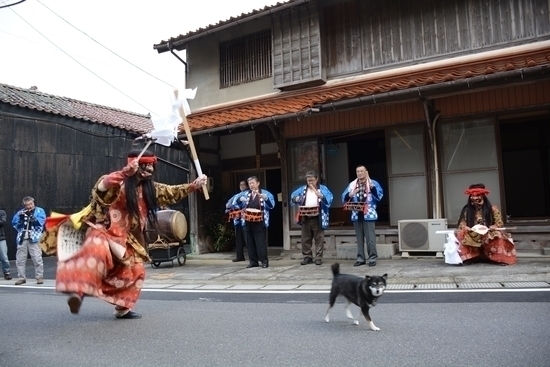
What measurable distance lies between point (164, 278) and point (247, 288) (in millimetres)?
2463

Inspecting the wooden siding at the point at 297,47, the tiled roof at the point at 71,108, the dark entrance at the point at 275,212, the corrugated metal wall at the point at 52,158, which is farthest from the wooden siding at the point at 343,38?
the tiled roof at the point at 71,108

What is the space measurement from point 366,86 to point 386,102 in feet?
3.74

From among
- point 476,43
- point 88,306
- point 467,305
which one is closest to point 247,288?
point 88,306

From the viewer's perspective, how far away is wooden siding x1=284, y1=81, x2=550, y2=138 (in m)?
9.10

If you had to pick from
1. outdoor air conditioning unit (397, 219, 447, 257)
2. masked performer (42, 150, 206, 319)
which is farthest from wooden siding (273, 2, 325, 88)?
masked performer (42, 150, 206, 319)

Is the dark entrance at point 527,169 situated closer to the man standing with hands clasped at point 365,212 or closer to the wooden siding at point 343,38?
the wooden siding at point 343,38

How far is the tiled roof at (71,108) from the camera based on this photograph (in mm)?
15250

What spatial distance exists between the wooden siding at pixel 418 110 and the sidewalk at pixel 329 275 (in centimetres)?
290

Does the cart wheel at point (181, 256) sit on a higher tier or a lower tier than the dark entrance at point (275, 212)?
lower

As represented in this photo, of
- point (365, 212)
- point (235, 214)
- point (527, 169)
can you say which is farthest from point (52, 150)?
point (527, 169)

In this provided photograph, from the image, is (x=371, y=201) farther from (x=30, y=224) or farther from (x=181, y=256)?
(x=30, y=224)

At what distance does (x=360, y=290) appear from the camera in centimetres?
484

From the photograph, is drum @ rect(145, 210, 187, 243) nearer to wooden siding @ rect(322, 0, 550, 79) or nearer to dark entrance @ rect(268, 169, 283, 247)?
dark entrance @ rect(268, 169, 283, 247)

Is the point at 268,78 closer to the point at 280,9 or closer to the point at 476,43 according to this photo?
the point at 280,9
